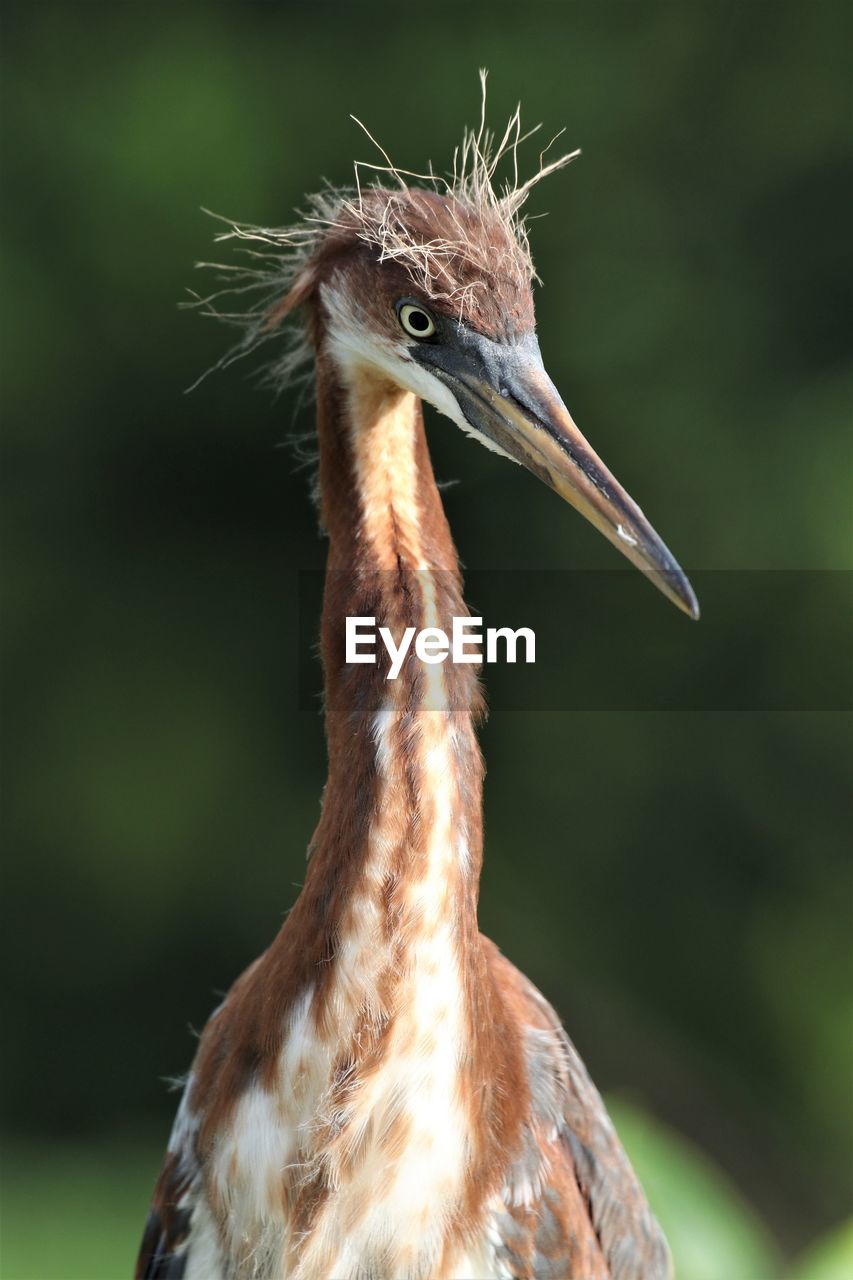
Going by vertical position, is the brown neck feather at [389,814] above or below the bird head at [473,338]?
below

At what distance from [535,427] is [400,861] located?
471 millimetres

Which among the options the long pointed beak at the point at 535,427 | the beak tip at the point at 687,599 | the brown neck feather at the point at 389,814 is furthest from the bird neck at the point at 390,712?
the beak tip at the point at 687,599

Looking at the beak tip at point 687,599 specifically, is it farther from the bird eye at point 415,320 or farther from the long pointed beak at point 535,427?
the bird eye at point 415,320

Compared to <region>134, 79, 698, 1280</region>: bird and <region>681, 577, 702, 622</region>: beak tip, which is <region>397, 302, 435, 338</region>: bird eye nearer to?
<region>134, 79, 698, 1280</region>: bird

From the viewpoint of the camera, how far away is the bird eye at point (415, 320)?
1463 mm

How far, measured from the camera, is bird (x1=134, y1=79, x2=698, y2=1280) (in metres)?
1.44

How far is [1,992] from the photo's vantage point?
347cm

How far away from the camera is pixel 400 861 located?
1.43m

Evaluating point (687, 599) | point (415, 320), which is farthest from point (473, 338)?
point (687, 599)

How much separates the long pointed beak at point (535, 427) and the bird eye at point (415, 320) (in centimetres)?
3

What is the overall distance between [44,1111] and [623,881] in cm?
156

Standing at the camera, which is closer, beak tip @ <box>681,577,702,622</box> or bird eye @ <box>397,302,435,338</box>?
beak tip @ <box>681,577,702,622</box>

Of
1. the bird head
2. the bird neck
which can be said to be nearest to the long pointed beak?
the bird head

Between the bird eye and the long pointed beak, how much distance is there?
0.11 feet
